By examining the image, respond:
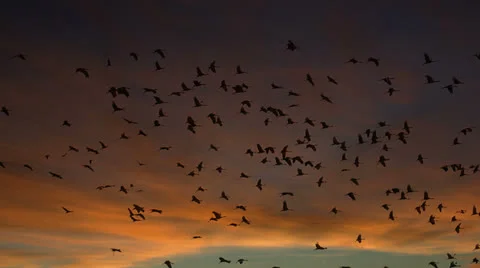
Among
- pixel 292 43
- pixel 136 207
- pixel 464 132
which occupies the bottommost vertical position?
pixel 136 207

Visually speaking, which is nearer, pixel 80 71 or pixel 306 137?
pixel 80 71

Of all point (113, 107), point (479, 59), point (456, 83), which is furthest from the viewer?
point (113, 107)

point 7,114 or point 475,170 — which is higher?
point 7,114

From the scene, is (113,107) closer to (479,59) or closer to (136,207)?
(136,207)

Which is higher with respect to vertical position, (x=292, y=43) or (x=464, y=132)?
(x=292, y=43)

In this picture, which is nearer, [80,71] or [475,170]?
[80,71]

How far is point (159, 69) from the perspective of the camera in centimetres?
5597

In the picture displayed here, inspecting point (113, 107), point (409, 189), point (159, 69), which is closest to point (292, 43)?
point (159, 69)

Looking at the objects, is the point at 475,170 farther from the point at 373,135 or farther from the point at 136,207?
the point at 136,207

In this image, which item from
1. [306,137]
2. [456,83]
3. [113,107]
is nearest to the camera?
[456,83]

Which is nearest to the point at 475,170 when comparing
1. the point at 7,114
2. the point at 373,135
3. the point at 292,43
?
the point at 373,135

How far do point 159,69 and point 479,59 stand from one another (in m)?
26.6

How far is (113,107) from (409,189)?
31411 millimetres

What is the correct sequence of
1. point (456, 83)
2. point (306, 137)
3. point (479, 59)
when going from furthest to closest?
point (306, 137) < point (456, 83) < point (479, 59)
